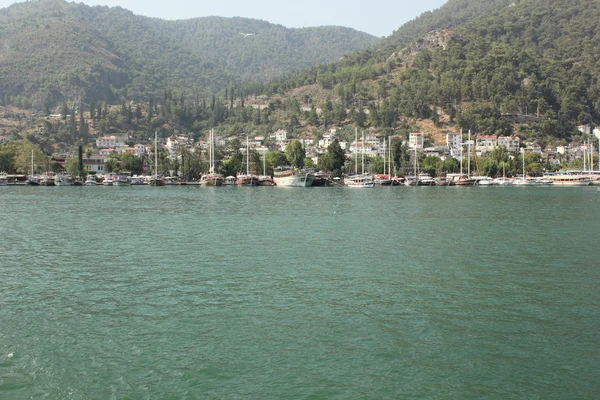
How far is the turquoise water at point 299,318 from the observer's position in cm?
1297

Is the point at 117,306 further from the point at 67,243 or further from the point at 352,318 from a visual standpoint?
the point at 67,243

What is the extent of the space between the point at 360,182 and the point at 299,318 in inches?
4206

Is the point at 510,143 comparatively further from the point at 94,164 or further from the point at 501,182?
the point at 94,164

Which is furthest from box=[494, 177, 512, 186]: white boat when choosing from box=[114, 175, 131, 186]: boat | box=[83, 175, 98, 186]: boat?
box=[83, 175, 98, 186]: boat

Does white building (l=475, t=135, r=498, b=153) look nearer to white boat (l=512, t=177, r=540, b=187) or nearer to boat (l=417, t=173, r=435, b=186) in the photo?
white boat (l=512, t=177, r=540, b=187)

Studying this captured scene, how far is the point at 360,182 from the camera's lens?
123 meters

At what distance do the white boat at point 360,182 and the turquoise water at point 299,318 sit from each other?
8500 centimetres

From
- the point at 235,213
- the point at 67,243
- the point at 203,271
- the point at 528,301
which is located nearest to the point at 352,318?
the point at 528,301

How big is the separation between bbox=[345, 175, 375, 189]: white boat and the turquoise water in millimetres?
84998

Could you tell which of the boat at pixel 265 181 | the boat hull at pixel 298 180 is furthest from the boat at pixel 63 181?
the boat hull at pixel 298 180

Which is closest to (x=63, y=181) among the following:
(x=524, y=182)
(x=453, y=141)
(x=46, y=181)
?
(x=46, y=181)

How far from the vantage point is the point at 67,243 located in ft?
108

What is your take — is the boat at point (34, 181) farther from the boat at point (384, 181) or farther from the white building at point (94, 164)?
the boat at point (384, 181)

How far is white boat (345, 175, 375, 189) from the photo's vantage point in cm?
12013
